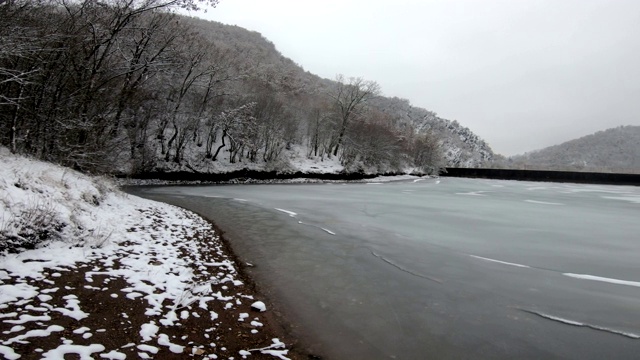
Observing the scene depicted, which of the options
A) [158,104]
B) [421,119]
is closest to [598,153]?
[421,119]

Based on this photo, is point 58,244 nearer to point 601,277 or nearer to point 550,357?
point 550,357

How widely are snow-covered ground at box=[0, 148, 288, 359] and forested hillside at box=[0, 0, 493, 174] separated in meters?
3.63

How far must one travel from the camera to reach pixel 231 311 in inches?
227

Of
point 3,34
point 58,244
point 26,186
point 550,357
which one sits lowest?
point 550,357

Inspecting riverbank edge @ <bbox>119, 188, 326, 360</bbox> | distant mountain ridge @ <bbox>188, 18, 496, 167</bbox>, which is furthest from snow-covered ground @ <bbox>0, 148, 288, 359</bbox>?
distant mountain ridge @ <bbox>188, 18, 496, 167</bbox>

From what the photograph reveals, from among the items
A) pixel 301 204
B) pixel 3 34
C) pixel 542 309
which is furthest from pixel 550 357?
pixel 301 204

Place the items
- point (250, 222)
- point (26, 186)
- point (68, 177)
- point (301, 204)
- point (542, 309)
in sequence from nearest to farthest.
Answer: point (542, 309) < point (26, 186) < point (68, 177) < point (250, 222) < point (301, 204)

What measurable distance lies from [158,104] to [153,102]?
1489 mm

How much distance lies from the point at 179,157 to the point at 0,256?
32546 mm

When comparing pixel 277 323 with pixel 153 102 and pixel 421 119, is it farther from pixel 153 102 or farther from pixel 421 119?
pixel 421 119

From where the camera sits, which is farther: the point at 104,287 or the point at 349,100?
the point at 349,100

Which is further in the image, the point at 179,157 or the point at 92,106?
the point at 179,157

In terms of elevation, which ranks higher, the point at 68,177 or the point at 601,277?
the point at 68,177

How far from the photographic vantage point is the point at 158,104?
111 feet
